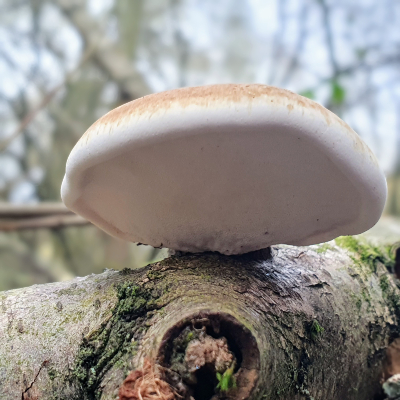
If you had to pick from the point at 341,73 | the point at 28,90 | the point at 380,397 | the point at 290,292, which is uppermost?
the point at 28,90

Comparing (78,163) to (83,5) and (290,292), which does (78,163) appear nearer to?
(290,292)

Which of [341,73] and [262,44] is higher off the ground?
[262,44]

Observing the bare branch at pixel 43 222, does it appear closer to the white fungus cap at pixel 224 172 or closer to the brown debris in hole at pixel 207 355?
the white fungus cap at pixel 224 172

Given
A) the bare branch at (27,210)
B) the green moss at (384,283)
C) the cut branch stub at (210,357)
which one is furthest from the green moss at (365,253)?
the bare branch at (27,210)

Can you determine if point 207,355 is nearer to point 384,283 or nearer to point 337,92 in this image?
point 384,283

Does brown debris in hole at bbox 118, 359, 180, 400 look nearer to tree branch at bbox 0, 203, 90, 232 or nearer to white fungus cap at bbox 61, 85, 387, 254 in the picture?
white fungus cap at bbox 61, 85, 387, 254

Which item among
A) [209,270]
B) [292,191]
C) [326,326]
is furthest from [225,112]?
[326,326]

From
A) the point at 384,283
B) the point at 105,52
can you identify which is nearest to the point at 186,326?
the point at 384,283
